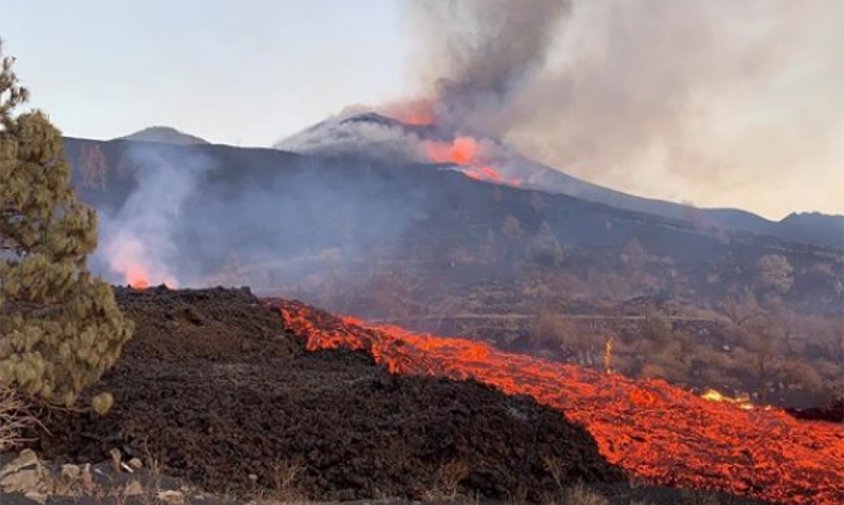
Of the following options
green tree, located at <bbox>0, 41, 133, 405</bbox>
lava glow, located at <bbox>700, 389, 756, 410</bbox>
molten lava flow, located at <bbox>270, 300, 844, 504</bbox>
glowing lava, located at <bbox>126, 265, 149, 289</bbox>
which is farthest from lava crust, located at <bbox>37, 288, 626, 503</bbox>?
glowing lava, located at <bbox>126, 265, 149, 289</bbox>

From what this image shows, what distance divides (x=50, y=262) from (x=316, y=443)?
424 centimetres

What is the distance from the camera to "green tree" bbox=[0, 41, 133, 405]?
32.5 ft

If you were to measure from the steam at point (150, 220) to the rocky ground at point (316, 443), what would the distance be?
3813 cm

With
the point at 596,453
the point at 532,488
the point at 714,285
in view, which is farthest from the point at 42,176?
the point at 714,285

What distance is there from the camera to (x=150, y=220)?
82.7 m

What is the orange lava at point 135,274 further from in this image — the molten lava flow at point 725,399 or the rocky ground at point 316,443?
the rocky ground at point 316,443

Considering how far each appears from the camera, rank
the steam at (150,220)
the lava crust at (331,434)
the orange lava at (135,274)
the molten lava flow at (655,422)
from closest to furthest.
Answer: the lava crust at (331,434), the molten lava flow at (655,422), the orange lava at (135,274), the steam at (150,220)

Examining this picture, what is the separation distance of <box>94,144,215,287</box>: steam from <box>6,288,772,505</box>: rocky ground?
38.1 metres

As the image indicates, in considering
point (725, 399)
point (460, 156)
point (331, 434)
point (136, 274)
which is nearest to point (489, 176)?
point (460, 156)

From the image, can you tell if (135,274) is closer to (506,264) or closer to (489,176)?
(506,264)

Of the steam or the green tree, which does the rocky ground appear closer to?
the green tree

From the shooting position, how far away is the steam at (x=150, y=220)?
64.1 m

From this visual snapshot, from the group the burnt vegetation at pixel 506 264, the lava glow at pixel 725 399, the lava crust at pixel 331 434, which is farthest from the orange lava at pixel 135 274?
the lava crust at pixel 331 434

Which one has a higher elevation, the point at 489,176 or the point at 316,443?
the point at 489,176
